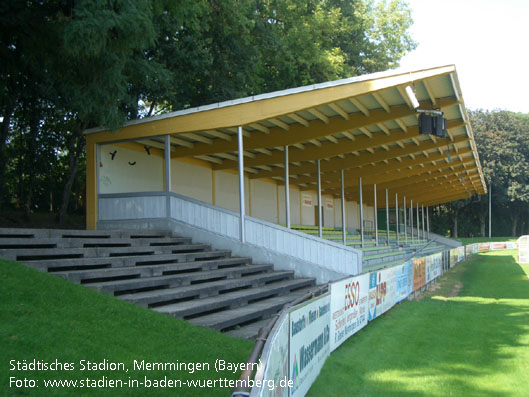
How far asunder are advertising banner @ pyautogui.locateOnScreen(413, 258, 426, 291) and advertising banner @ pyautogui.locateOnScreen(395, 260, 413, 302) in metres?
0.74

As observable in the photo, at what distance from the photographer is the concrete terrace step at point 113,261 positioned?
862 cm

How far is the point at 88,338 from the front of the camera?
604 cm

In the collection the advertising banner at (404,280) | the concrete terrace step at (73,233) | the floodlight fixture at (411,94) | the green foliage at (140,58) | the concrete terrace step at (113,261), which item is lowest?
the advertising banner at (404,280)

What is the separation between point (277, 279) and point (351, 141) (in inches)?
291

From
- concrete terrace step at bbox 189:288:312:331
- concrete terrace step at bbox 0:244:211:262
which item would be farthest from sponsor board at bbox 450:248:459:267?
concrete terrace step at bbox 0:244:211:262

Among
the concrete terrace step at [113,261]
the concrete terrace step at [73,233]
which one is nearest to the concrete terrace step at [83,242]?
the concrete terrace step at [73,233]

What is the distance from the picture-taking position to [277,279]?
13914 millimetres

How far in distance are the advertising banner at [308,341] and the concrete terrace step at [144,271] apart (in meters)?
3.82

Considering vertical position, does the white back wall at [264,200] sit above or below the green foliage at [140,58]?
below

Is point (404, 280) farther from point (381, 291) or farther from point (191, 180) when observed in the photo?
point (191, 180)

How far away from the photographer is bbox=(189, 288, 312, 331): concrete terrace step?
8.58m

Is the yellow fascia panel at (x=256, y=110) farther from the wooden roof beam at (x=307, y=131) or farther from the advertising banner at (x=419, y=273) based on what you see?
the advertising banner at (x=419, y=273)

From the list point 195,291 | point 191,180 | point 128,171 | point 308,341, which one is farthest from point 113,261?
point 191,180

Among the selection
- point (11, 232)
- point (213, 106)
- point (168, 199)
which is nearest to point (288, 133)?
point (213, 106)
